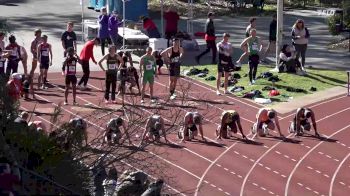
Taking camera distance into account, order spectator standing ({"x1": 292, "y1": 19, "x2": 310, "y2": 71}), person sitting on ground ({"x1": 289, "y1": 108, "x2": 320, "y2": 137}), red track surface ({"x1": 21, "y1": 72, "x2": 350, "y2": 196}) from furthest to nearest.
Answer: spectator standing ({"x1": 292, "y1": 19, "x2": 310, "y2": 71}) < person sitting on ground ({"x1": 289, "y1": 108, "x2": 320, "y2": 137}) < red track surface ({"x1": 21, "y1": 72, "x2": 350, "y2": 196})

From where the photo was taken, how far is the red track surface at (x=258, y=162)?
63.5 ft

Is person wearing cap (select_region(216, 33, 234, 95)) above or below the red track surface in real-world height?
above

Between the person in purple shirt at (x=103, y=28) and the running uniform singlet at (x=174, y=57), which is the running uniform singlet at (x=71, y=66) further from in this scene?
the person in purple shirt at (x=103, y=28)

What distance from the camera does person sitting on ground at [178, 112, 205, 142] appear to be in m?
21.4

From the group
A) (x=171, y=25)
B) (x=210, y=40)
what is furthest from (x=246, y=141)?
(x=171, y=25)

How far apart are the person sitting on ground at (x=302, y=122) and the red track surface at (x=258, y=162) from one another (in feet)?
0.91

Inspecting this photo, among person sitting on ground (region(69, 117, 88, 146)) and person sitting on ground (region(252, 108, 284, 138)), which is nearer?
person sitting on ground (region(69, 117, 88, 146))

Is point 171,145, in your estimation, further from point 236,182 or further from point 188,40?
point 188,40

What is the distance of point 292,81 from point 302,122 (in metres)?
5.23

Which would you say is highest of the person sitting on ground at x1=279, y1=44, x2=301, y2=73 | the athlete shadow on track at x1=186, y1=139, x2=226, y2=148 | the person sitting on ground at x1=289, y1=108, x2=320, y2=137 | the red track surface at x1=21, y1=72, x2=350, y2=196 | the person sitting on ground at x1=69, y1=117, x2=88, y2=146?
the person sitting on ground at x1=69, y1=117, x2=88, y2=146

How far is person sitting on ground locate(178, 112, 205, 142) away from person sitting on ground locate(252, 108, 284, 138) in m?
1.43

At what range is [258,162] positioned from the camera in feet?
68.5

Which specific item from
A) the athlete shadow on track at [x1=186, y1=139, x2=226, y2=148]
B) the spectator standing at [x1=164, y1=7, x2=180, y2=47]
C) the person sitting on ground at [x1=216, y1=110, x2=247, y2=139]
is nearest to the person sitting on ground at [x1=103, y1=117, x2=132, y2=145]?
the athlete shadow on track at [x1=186, y1=139, x2=226, y2=148]

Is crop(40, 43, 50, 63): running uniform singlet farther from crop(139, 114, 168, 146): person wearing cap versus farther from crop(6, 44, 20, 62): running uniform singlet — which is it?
crop(139, 114, 168, 146): person wearing cap
